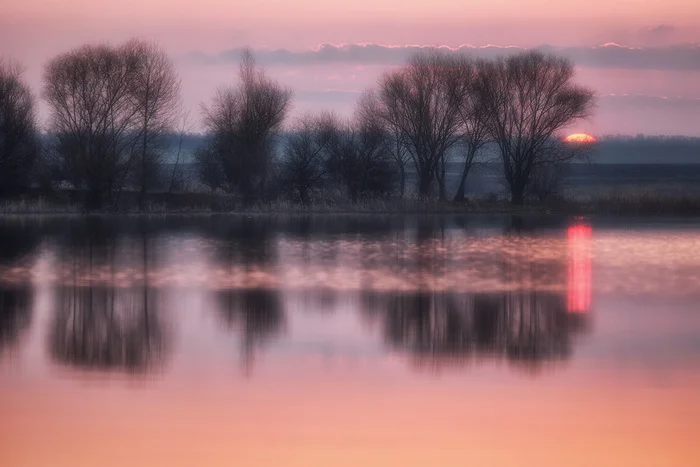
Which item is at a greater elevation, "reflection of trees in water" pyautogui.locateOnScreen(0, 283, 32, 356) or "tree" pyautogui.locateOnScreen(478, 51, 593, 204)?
"tree" pyautogui.locateOnScreen(478, 51, 593, 204)

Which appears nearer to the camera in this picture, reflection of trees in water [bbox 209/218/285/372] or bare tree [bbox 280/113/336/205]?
reflection of trees in water [bbox 209/218/285/372]

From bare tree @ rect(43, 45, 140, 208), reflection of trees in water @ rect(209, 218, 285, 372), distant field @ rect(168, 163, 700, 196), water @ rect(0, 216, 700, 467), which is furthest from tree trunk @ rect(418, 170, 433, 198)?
distant field @ rect(168, 163, 700, 196)

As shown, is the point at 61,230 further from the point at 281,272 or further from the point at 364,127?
the point at 364,127

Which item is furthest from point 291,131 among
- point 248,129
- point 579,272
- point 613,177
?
point 613,177

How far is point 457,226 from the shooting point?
4075 centimetres

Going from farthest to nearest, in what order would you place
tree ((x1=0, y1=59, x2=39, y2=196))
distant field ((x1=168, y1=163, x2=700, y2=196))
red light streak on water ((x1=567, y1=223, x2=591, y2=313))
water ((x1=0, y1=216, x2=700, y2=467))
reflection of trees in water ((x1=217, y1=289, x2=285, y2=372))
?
distant field ((x1=168, y1=163, x2=700, y2=196))
tree ((x1=0, y1=59, x2=39, y2=196))
red light streak on water ((x1=567, y1=223, x2=591, y2=313))
reflection of trees in water ((x1=217, y1=289, x2=285, y2=372))
water ((x1=0, y1=216, x2=700, y2=467))

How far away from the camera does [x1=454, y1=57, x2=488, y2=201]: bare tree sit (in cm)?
5575

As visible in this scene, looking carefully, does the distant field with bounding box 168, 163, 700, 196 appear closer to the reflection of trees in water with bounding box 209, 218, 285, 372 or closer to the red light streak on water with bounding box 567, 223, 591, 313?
the red light streak on water with bounding box 567, 223, 591, 313

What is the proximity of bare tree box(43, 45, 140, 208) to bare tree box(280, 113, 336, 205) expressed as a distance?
8845 mm

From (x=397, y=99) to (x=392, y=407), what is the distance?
48.6m

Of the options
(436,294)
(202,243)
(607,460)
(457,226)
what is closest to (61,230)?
(202,243)

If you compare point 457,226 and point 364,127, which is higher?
point 364,127

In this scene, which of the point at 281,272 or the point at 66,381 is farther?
the point at 281,272

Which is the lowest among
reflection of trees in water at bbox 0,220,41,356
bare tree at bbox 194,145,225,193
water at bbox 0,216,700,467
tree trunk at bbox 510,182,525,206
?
water at bbox 0,216,700,467
